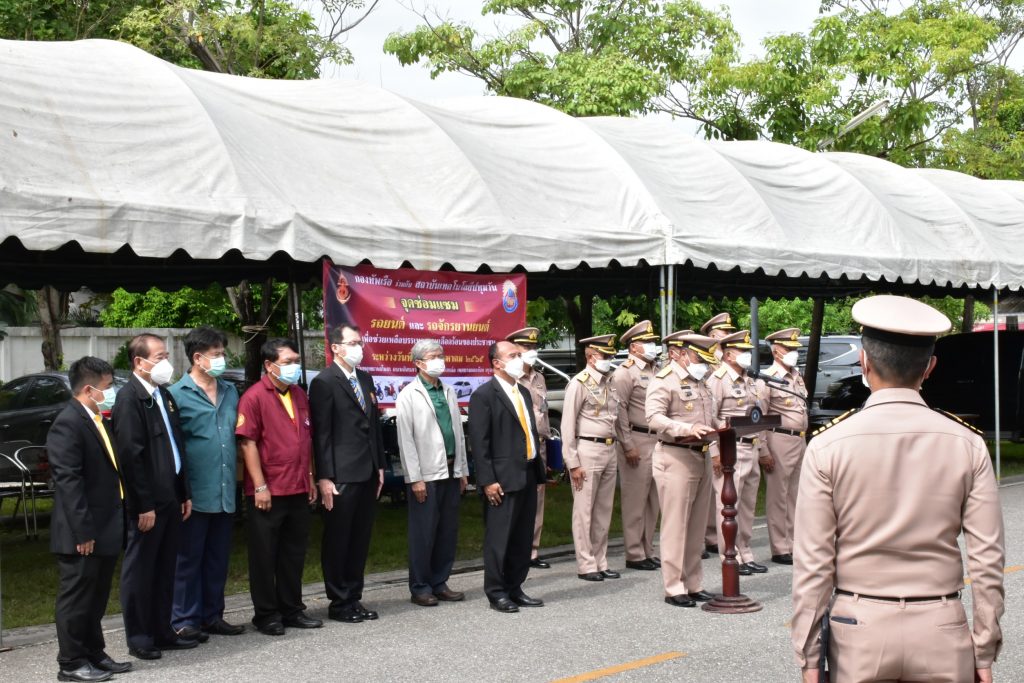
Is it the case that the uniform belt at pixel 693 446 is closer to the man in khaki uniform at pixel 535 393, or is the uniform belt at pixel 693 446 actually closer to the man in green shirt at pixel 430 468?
the man in khaki uniform at pixel 535 393

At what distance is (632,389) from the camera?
10.5 metres

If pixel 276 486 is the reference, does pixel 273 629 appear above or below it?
below

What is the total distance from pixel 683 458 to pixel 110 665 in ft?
13.2

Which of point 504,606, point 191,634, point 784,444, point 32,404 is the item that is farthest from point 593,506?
point 32,404

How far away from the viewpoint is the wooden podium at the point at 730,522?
319 inches

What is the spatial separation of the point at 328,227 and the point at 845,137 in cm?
1420

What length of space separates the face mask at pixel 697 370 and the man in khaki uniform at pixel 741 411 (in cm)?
34

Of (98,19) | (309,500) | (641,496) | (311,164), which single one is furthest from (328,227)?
(98,19)

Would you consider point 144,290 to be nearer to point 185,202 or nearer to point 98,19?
point 185,202

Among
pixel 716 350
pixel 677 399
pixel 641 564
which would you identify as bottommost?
pixel 641 564

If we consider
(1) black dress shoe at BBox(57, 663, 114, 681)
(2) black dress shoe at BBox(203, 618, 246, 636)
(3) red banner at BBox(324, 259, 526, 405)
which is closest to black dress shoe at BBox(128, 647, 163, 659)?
(1) black dress shoe at BBox(57, 663, 114, 681)

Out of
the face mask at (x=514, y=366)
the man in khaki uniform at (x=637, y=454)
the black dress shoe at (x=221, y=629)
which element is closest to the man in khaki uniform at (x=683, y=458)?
the face mask at (x=514, y=366)

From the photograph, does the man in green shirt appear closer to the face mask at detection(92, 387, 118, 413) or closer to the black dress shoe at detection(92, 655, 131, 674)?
the face mask at detection(92, 387, 118, 413)

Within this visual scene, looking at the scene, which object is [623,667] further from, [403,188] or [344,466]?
[403,188]
